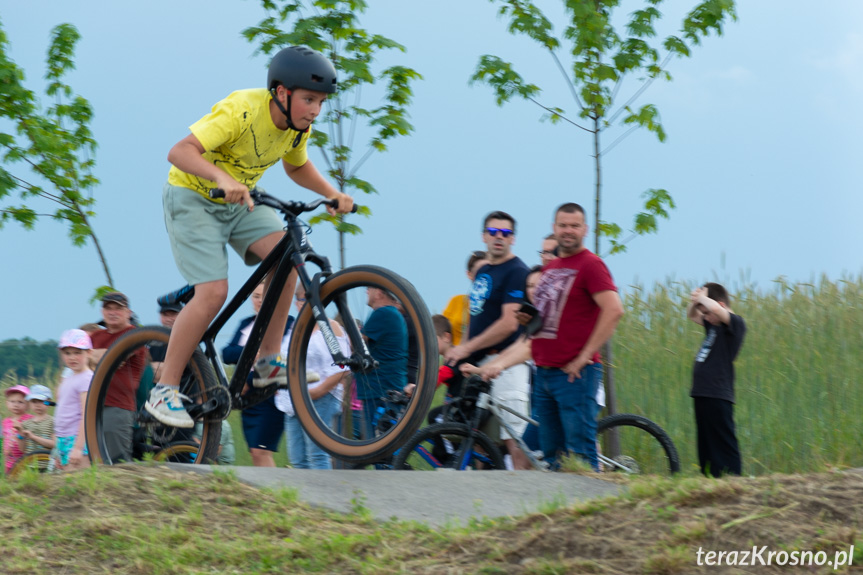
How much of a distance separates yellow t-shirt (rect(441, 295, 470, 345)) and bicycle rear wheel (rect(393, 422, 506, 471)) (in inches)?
46.5

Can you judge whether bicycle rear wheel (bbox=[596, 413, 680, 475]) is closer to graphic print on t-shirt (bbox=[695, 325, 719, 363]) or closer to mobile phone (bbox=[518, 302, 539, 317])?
graphic print on t-shirt (bbox=[695, 325, 719, 363])

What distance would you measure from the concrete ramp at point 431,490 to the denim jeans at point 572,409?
22.1 inches

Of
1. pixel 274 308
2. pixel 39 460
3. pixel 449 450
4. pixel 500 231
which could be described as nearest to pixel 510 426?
pixel 449 450

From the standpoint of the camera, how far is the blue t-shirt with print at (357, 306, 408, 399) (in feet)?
16.1

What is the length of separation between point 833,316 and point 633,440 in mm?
4667

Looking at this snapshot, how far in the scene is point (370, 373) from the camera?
4.95 m

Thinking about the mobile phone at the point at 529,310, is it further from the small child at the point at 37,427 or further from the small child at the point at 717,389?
the small child at the point at 37,427

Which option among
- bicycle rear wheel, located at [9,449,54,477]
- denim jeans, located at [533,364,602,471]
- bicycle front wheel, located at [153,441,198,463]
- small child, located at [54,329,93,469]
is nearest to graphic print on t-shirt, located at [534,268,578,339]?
denim jeans, located at [533,364,602,471]

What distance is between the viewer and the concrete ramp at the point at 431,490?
473 centimetres

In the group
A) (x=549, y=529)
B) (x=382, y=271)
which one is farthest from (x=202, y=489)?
(x=549, y=529)

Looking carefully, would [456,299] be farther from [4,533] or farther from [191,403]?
[4,533]

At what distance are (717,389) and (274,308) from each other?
10.5ft

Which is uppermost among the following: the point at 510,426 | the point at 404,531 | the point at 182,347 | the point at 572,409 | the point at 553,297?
the point at 553,297

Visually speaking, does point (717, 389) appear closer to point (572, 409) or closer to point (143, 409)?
point (572, 409)
